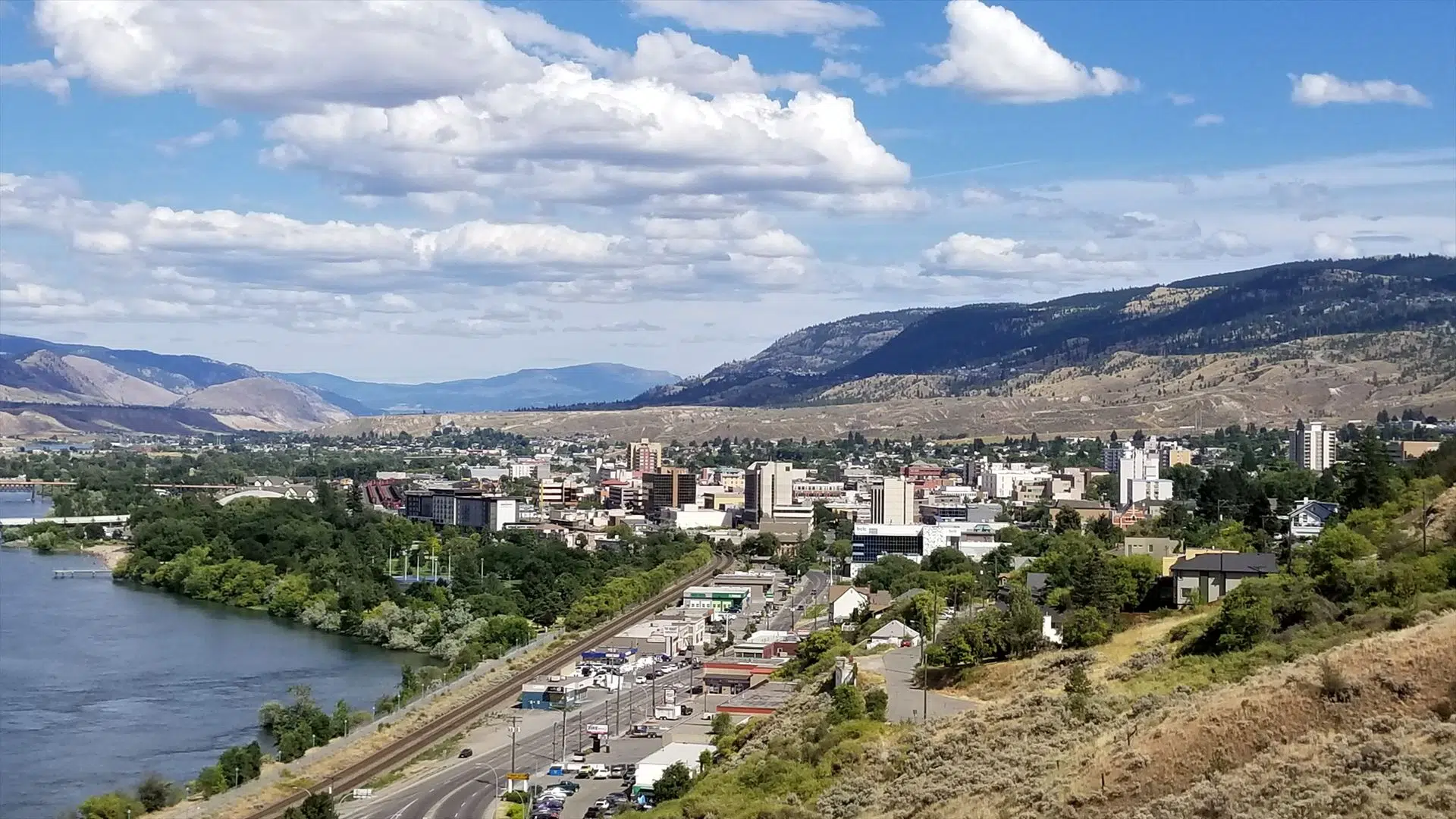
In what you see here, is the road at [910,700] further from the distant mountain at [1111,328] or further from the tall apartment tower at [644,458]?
the distant mountain at [1111,328]

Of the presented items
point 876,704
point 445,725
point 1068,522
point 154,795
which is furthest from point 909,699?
point 1068,522

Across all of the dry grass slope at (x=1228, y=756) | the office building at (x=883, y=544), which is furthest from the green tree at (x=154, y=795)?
the office building at (x=883, y=544)

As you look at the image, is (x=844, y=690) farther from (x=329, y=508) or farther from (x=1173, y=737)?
(x=329, y=508)

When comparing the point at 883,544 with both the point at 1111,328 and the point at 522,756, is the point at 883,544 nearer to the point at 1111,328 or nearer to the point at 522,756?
the point at 522,756

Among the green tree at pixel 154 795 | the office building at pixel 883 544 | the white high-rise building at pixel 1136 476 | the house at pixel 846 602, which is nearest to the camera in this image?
the green tree at pixel 154 795

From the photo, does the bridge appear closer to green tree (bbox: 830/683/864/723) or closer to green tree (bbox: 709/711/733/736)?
green tree (bbox: 709/711/733/736)

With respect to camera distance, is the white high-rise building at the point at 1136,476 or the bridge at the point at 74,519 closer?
the white high-rise building at the point at 1136,476

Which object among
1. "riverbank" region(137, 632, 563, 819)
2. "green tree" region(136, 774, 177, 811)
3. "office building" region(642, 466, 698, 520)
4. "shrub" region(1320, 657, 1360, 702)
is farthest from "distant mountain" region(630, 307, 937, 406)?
"shrub" region(1320, 657, 1360, 702)
